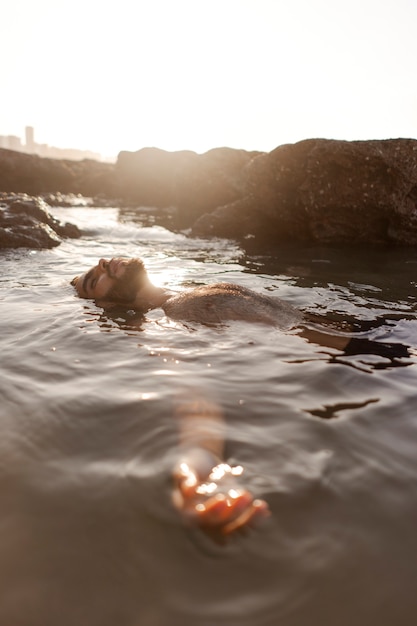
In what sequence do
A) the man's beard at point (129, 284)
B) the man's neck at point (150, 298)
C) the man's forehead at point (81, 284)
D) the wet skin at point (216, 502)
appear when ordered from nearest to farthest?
the wet skin at point (216, 502) → the man's beard at point (129, 284) → the man's neck at point (150, 298) → the man's forehead at point (81, 284)

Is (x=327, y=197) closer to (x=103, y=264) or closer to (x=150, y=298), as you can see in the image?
(x=150, y=298)

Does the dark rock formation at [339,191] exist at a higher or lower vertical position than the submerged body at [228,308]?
higher

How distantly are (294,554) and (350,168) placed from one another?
38.5 ft

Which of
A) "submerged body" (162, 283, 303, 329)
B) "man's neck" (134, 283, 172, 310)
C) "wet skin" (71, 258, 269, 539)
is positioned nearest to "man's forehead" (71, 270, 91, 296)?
"man's neck" (134, 283, 172, 310)

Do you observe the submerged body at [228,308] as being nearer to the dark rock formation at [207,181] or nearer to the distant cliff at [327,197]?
the distant cliff at [327,197]

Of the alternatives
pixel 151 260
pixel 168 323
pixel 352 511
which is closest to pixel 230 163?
pixel 151 260

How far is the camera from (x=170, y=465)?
8.58 ft

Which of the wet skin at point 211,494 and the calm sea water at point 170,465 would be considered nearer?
the calm sea water at point 170,465

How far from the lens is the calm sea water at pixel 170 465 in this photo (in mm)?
1839

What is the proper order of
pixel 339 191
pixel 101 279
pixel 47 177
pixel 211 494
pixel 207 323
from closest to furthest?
1. pixel 211 494
2. pixel 207 323
3. pixel 101 279
4. pixel 339 191
5. pixel 47 177

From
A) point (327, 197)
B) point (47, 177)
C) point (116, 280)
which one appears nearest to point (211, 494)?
point (116, 280)

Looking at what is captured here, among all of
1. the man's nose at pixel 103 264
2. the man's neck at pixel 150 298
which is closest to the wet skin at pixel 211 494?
the man's neck at pixel 150 298

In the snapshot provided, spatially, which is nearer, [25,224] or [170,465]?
[170,465]

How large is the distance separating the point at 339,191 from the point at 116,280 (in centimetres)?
840
